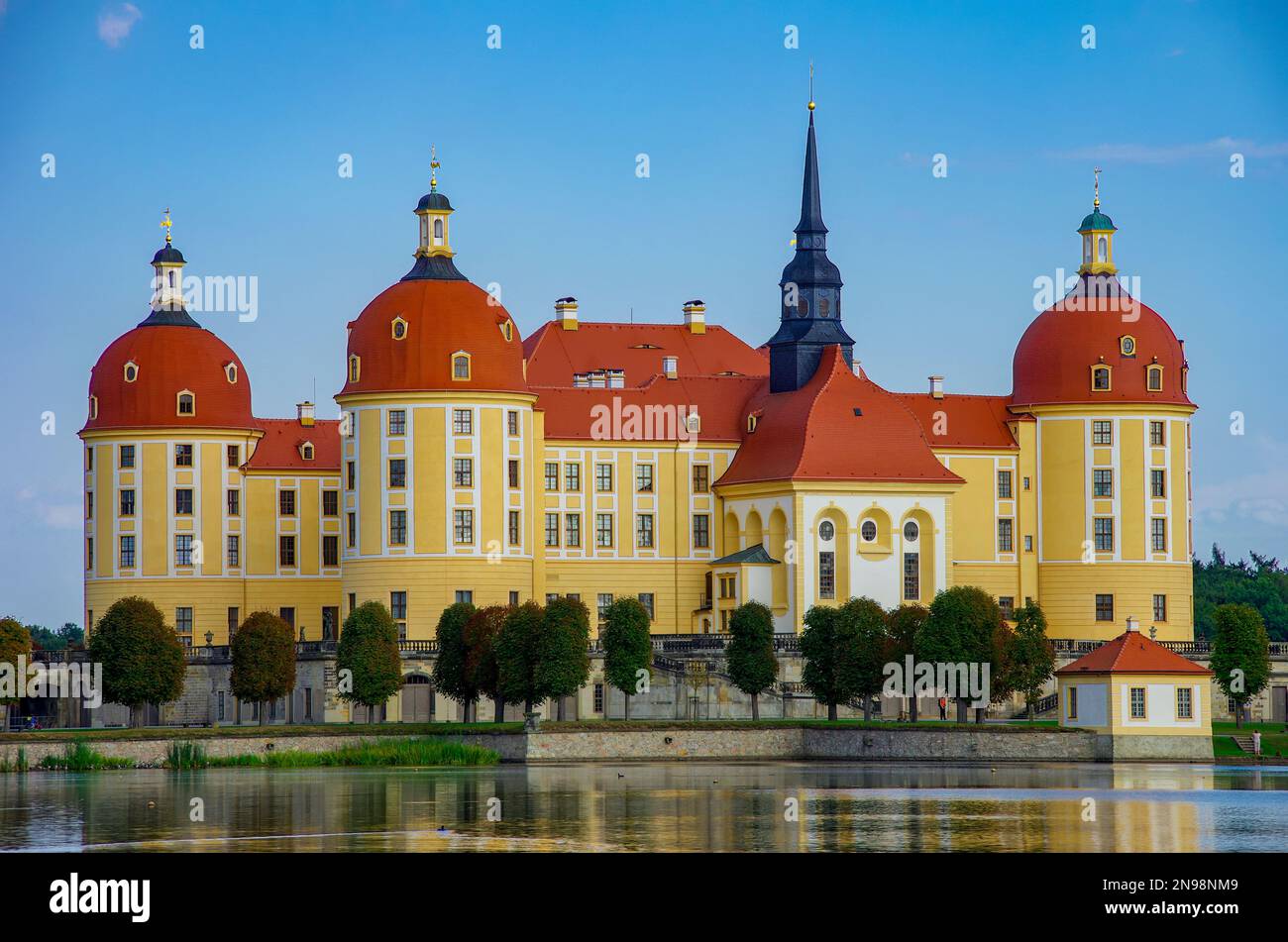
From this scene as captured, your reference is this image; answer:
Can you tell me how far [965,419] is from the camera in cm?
11300

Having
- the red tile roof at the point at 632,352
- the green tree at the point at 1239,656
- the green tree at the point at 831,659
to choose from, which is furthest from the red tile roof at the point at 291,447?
the green tree at the point at 1239,656

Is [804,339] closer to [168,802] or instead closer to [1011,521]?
[1011,521]

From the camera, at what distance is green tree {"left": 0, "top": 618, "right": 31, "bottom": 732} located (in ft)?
284

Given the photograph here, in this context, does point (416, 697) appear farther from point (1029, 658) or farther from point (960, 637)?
point (1029, 658)

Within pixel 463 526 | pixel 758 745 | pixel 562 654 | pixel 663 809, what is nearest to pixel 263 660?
pixel 562 654

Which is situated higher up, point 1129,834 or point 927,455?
point 927,455

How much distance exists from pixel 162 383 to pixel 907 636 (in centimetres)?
3634

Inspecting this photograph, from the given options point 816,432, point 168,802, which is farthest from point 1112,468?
point 168,802

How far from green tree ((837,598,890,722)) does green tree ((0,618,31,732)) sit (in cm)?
2703

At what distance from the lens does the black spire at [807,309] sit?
110m

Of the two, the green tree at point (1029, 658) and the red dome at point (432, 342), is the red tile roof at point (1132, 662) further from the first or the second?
the red dome at point (432, 342)

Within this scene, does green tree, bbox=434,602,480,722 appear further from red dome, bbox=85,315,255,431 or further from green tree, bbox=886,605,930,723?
red dome, bbox=85,315,255,431

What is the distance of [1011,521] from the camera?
112 meters
